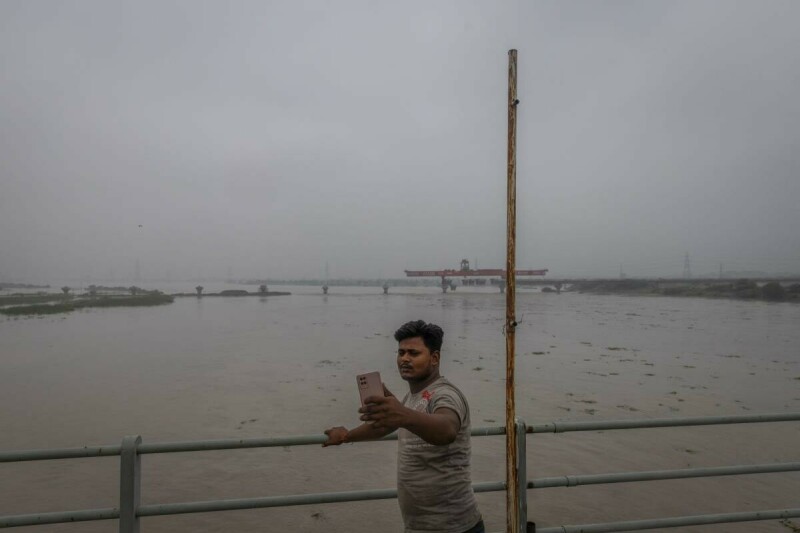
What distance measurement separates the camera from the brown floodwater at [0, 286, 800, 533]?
6219 millimetres

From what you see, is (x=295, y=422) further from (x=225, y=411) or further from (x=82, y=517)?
(x=82, y=517)

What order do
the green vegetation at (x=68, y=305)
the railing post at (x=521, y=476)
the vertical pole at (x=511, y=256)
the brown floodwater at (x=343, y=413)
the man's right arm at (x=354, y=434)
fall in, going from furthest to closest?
the green vegetation at (x=68, y=305), the brown floodwater at (x=343, y=413), the railing post at (x=521, y=476), the vertical pole at (x=511, y=256), the man's right arm at (x=354, y=434)

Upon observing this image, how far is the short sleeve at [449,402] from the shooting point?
200 cm

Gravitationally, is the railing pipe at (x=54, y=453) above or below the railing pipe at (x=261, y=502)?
above

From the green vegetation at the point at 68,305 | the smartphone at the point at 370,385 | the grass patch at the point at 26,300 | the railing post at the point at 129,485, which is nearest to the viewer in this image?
the smartphone at the point at 370,385

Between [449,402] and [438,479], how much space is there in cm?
33

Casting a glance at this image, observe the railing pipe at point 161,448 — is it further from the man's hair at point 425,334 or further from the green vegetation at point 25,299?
the green vegetation at point 25,299

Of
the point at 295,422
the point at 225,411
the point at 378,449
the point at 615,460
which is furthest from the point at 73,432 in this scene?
the point at 615,460

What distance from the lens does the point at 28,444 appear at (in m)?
8.55

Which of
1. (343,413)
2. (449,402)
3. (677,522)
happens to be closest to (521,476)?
(677,522)

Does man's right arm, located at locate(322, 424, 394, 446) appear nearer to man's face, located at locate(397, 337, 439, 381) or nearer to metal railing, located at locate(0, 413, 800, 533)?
man's face, located at locate(397, 337, 439, 381)

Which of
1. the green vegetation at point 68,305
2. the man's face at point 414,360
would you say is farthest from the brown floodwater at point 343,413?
the green vegetation at point 68,305

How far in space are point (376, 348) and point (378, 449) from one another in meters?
11.0

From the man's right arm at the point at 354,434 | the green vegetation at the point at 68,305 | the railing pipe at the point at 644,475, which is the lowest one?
the green vegetation at the point at 68,305
